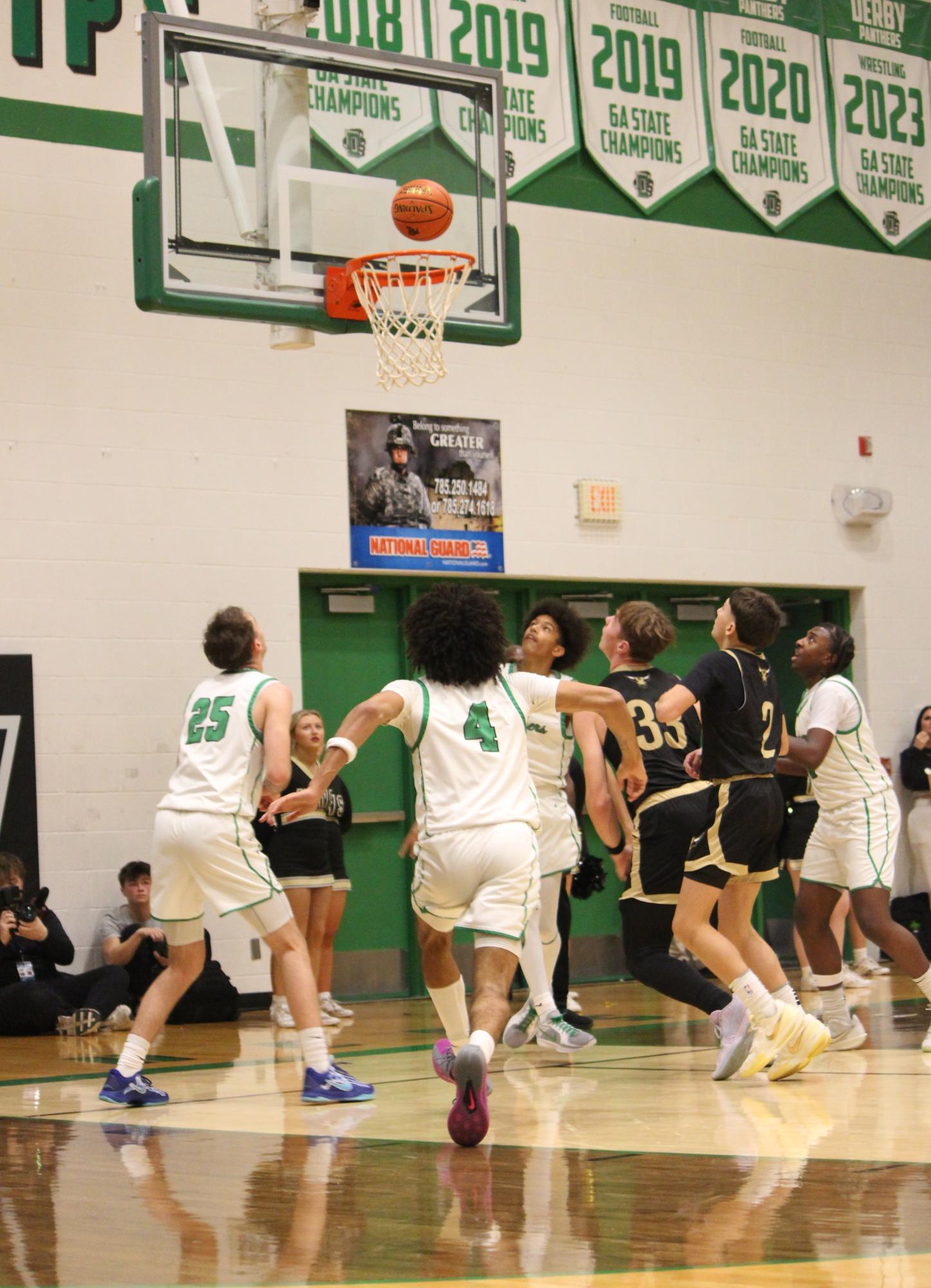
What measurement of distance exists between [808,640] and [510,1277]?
4807mm

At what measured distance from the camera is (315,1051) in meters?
6.30

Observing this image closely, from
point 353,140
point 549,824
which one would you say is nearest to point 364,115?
point 353,140

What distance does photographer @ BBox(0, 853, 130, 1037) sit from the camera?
31.5 ft

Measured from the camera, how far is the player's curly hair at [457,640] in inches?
225

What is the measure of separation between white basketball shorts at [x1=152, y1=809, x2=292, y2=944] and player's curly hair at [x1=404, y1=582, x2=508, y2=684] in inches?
46.3

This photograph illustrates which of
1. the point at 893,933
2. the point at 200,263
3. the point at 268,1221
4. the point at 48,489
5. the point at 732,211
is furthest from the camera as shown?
the point at 732,211

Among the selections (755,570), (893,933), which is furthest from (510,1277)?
(755,570)

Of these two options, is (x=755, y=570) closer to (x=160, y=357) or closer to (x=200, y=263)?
(x=160, y=357)

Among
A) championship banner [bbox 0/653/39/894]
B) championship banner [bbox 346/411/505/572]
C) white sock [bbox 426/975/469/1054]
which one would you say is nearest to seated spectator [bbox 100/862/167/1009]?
championship banner [bbox 0/653/39/894]

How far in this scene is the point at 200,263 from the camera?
8.09 metres

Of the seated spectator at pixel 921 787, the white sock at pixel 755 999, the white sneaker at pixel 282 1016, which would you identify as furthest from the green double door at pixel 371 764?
the white sock at pixel 755 999

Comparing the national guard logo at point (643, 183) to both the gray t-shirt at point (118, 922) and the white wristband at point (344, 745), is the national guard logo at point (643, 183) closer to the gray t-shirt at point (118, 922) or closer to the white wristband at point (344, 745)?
the gray t-shirt at point (118, 922)

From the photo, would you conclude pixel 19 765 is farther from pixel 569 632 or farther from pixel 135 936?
pixel 569 632

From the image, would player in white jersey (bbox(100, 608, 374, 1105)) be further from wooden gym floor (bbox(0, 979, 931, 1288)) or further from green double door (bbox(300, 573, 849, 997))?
green double door (bbox(300, 573, 849, 997))
